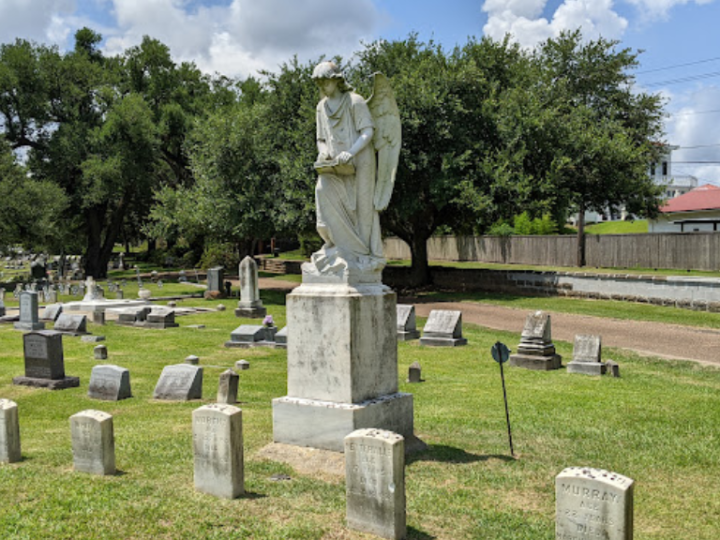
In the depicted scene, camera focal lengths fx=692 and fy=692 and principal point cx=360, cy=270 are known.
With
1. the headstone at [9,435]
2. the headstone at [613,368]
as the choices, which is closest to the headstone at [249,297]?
the headstone at [613,368]

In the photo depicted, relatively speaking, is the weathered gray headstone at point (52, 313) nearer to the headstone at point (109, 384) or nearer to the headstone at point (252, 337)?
the headstone at point (252, 337)

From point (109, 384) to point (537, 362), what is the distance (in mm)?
7992

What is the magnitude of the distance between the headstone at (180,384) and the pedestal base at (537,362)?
642 centimetres

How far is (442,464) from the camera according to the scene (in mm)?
7078

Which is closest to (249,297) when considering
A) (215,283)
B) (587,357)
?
(215,283)

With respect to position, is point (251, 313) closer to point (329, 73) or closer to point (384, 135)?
point (384, 135)

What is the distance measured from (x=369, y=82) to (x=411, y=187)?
4522 millimetres

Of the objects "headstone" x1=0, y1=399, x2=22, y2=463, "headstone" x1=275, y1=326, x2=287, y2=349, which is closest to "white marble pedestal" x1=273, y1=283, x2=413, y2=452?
"headstone" x1=0, y1=399, x2=22, y2=463

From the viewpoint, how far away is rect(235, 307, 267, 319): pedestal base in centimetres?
2347

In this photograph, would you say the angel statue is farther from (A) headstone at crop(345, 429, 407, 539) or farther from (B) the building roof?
(B) the building roof

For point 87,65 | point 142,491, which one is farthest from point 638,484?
point 87,65

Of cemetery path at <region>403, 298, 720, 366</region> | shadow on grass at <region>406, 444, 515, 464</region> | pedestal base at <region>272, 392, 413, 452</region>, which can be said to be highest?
pedestal base at <region>272, 392, 413, 452</region>

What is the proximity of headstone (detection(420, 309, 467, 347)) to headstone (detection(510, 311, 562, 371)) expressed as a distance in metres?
2.79

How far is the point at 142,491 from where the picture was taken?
247 inches
